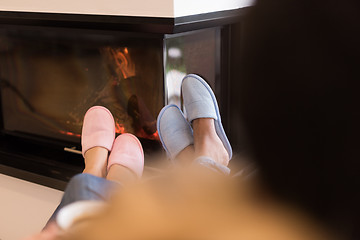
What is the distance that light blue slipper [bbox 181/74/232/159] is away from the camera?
127cm

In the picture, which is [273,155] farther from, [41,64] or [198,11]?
[41,64]

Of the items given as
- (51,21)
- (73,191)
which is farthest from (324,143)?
(51,21)

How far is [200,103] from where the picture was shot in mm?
1312

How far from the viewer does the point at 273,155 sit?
7.7 inches

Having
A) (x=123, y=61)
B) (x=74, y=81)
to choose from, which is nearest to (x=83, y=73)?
(x=74, y=81)

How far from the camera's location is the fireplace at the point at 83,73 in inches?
54.1

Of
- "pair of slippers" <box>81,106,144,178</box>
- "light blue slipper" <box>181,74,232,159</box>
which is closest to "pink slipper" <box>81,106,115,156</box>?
"pair of slippers" <box>81,106,144,178</box>

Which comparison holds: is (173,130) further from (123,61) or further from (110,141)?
(123,61)

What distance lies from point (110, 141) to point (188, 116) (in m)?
0.25

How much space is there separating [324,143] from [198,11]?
117cm

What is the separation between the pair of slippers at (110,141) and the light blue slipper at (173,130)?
0.09 m

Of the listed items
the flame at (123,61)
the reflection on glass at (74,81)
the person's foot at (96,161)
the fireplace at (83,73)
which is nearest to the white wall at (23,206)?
the fireplace at (83,73)

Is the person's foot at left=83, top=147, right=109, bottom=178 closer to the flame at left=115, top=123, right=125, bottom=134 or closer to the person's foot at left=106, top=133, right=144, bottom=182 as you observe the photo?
the person's foot at left=106, top=133, right=144, bottom=182

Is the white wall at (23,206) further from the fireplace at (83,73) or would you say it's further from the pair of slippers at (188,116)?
the pair of slippers at (188,116)
